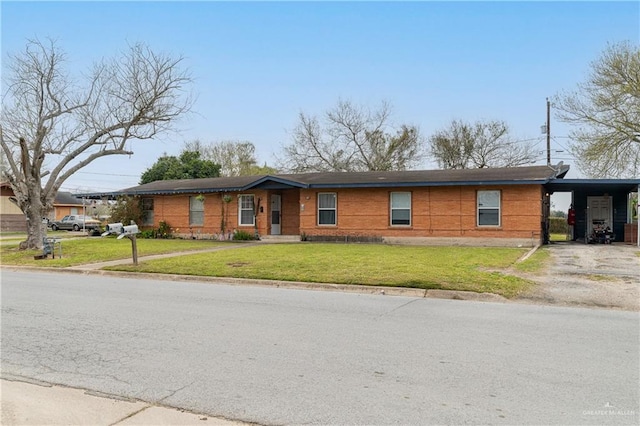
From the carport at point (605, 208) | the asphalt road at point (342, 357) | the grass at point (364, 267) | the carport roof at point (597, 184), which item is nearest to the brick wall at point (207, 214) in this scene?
the grass at point (364, 267)

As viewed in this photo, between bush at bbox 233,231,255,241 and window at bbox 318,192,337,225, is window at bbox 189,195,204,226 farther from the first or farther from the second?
window at bbox 318,192,337,225

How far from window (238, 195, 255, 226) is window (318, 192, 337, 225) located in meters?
3.89

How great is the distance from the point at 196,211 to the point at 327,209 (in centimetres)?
807

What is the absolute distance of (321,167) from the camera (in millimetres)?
46219

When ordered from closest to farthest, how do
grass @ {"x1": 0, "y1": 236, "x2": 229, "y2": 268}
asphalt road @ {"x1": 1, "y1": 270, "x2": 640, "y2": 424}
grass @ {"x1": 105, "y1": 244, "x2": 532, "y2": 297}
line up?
asphalt road @ {"x1": 1, "y1": 270, "x2": 640, "y2": 424} → grass @ {"x1": 105, "y1": 244, "x2": 532, "y2": 297} → grass @ {"x1": 0, "y1": 236, "x2": 229, "y2": 268}

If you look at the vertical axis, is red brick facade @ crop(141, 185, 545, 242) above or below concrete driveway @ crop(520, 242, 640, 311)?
above

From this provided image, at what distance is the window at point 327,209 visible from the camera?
24.0 metres

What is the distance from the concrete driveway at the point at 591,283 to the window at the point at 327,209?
11.1 meters

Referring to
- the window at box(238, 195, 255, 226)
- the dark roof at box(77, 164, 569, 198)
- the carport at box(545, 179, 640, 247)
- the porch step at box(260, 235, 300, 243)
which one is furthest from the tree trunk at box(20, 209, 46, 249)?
the carport at box(545, 179, 640, 247)

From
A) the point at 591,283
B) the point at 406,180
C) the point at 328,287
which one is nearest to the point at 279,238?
the point at 406,180

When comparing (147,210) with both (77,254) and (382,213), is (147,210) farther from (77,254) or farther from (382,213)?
(382,213)

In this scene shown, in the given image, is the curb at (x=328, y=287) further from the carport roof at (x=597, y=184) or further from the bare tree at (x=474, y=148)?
the bare tree at (x=474, y=148)

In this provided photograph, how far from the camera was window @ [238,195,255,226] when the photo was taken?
25.7 metres

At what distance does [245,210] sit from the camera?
25.9m
